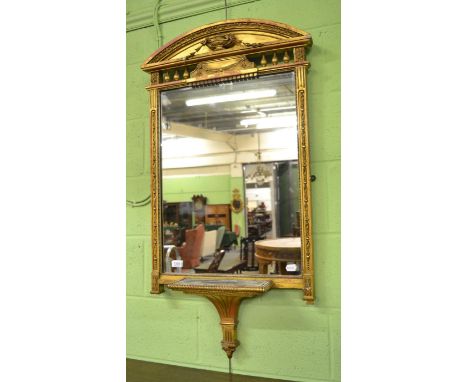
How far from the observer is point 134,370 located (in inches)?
62.6

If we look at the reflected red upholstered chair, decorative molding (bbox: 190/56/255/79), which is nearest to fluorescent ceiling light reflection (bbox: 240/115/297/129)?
decorative molding (bbox: 190/56/255/79)

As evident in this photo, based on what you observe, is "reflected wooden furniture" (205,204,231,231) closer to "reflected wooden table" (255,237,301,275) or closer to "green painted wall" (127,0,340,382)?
"reflected wooden table" (255,237,301,275)

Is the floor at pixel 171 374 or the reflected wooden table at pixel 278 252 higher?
the reflected wooden table at pixel 278 252

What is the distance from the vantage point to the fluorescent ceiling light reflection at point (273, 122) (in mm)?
1403

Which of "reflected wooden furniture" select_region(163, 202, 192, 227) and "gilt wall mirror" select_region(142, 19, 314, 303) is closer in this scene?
"gilt wall mirror" select_region(142, 19, 314, 303)

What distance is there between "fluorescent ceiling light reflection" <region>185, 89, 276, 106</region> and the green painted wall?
177 mm

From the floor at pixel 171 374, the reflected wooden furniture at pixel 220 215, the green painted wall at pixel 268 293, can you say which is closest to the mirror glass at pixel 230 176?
the reflected wooden furniture at pixel 220 215

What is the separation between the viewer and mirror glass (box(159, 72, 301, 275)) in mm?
1409

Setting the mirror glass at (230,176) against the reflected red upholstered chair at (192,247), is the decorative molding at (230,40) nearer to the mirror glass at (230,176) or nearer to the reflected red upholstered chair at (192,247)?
the mirror glass at (230,176)

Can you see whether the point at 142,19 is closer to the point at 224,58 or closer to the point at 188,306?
the point at 224,58

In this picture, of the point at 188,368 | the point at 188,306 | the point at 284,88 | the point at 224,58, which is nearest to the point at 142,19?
the point at 224,58

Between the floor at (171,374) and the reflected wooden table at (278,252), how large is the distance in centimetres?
44

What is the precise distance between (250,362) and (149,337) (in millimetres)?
480

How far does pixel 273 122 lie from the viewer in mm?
1436
